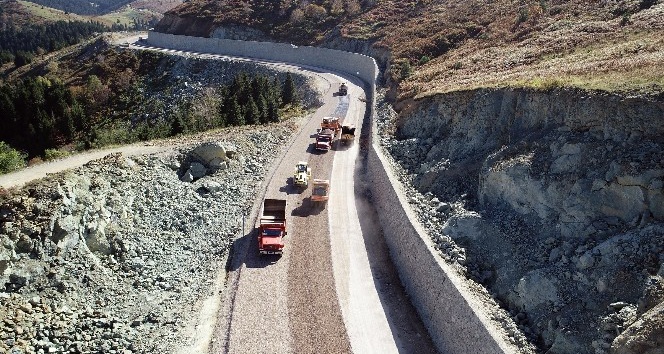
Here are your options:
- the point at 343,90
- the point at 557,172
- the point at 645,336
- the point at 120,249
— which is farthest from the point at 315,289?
the point at 343,90

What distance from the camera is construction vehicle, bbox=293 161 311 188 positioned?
109ft

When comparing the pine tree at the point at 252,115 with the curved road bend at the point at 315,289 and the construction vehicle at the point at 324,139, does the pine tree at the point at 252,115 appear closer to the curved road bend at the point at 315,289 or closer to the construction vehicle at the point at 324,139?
the construction vehicle at the point at 324,139

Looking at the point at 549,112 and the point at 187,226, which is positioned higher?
the point at 549,112

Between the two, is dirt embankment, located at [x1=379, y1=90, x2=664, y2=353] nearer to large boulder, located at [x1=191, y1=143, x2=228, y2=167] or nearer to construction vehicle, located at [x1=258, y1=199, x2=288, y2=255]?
construction vehicle, located at [x1=258, y1=199, x2=288, y2=255]

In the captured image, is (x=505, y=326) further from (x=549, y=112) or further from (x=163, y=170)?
(x=163, y=170)

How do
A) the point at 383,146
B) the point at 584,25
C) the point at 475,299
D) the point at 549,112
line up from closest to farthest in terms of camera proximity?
the point at 475,299, the point at 549,112, the point at 383,146, the point at 584,25

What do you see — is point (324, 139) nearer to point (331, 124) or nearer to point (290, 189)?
point (331, 124)

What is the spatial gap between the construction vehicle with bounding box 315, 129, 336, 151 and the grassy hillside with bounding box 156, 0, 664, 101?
675cm

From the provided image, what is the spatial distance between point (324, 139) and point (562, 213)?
23.0m

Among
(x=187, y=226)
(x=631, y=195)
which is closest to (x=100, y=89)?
(x=187, y=226)

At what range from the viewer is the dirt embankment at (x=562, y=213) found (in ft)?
54.4

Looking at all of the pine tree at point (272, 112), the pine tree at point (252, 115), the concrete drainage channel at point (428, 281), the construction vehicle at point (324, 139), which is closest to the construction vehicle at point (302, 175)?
the concrete drainage channel at point (428, 281)

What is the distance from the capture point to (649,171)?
18.2 meters

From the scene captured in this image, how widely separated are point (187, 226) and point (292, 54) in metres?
53.5
